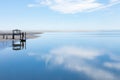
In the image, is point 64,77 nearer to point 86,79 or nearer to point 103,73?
point 86,79

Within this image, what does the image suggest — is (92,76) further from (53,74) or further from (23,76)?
(23,76)

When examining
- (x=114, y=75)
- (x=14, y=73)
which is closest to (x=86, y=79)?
(x=114, y=75)

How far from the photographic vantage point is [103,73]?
20672 millimetres

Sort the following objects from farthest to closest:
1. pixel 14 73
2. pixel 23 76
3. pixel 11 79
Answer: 1. pixel 14 73
2. pixel 23 76
3. pixel 11 79

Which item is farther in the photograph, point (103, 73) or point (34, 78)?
point (103, 73)

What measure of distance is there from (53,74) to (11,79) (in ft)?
13.9

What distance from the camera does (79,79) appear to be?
18141 millimetres

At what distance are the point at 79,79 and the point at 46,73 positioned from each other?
151 inches

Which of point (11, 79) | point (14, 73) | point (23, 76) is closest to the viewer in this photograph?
point (11, 79)

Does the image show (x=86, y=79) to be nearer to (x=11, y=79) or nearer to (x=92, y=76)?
(x=92, y=76)

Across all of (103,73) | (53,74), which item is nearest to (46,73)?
(53,74)

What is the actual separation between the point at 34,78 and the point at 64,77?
2.76m

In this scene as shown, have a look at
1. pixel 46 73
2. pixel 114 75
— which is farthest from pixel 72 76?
pixel 114 75

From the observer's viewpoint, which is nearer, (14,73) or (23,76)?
(23,76)
